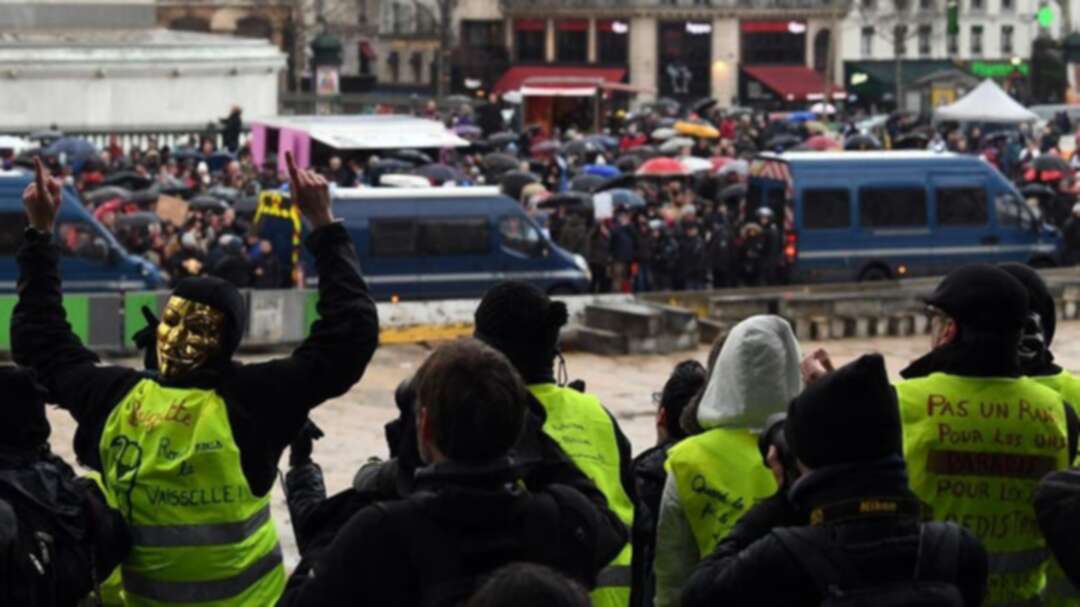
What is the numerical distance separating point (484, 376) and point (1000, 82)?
274 feet

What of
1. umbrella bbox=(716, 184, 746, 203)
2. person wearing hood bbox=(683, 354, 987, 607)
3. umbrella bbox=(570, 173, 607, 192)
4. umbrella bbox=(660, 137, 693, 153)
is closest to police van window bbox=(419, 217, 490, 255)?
umbrella bbox=(716, 184, 746, 203)

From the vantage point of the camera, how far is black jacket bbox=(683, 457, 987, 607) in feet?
19.6

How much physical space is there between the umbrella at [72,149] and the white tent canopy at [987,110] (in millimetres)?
18670

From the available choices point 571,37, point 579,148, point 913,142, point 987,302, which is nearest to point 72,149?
point 579,148

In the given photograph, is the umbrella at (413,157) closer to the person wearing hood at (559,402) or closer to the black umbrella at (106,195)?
the black umbrella at (106,195)

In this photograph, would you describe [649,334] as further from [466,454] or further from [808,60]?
[808,60]

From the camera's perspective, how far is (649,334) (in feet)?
91.2

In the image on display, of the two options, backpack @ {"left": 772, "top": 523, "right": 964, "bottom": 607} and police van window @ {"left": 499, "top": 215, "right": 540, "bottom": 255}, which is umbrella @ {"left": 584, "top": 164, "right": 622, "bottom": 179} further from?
backpack @ {"left": 772, "top": 523, "right": 964, "bottom": 607}

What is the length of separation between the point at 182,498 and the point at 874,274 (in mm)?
25879

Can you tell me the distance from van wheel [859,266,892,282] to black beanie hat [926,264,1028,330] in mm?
25355

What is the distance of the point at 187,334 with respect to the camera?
7.38 metres

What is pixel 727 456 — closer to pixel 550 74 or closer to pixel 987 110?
pixel 987 110

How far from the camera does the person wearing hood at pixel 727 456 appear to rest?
7.38 m

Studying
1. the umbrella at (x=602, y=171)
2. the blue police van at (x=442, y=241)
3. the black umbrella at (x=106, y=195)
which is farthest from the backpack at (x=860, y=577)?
the umbrella at (x=602, y=171)
